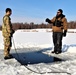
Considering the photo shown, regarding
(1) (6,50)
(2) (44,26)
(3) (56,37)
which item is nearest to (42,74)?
(1) (6,50)

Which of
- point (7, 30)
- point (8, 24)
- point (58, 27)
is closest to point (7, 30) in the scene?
Answer: point (7, 30)

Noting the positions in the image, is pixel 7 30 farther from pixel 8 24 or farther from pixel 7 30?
pixel 8 24

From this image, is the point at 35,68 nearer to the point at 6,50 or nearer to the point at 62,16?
the point at 6,50

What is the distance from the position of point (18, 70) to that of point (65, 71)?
117cm

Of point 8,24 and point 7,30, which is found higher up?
point 8,24

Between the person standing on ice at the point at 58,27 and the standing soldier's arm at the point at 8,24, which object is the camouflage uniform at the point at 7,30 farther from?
the person standing on ice at the point at 58,27

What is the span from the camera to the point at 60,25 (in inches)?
341

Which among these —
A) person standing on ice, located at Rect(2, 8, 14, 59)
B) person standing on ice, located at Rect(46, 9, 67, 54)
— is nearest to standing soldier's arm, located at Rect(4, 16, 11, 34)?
person standing on ice, located at Rect(2, 8, 14, 59)

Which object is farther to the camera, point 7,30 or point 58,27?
point 58,27

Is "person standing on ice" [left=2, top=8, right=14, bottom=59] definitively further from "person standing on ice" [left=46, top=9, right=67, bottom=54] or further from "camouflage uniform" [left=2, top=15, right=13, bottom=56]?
"person standing on ice" [left=46, top=9, right=67, bottom=54]

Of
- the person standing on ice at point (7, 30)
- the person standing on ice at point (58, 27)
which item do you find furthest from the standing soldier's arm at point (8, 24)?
the person standing on ice at point (58, 27)

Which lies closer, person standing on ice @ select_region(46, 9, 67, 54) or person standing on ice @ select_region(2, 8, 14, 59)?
person standing on ice @ select_region(2, 8, 14, 59)

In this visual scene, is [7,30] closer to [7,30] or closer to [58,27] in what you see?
[7,30]

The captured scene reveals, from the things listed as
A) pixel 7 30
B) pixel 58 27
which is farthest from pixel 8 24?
pixel 58 27
